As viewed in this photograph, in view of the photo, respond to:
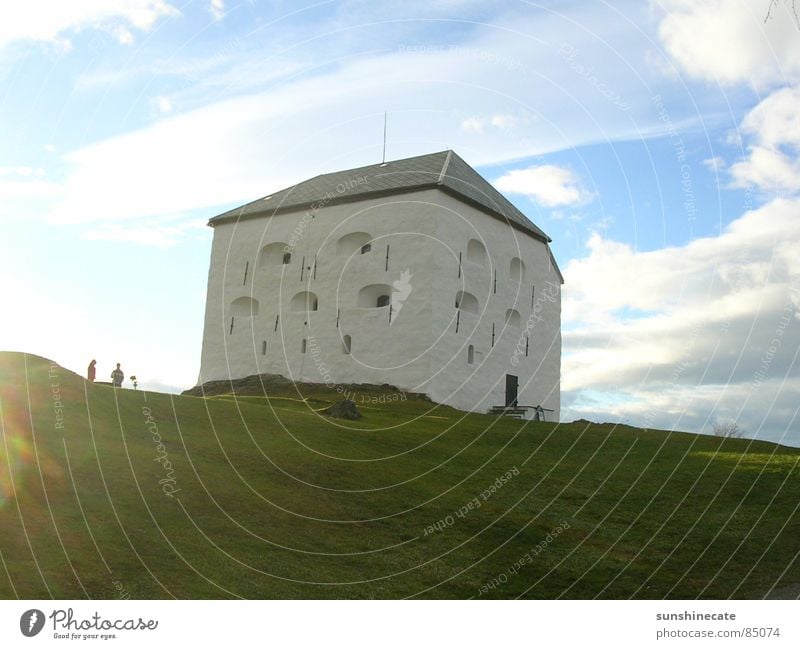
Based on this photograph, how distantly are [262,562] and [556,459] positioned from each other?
7.60m

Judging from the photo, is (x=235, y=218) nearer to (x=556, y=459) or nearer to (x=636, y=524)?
(x=556, y=459)

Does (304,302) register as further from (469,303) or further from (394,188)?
(469,303)

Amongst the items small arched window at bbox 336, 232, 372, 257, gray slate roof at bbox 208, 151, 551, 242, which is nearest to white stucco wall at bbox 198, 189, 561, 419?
small arched window at bbox 336, 232, 372, 257

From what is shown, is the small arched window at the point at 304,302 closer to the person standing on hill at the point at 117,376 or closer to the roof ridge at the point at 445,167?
the roof ridge at the point at 445,167

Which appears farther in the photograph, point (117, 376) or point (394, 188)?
point (394, 188)

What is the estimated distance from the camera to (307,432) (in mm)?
14727

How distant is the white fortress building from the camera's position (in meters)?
23.1

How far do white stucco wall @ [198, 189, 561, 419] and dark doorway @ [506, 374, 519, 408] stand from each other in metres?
0.27

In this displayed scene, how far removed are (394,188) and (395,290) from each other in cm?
323

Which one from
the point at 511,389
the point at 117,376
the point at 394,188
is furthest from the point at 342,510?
the point at 511,389

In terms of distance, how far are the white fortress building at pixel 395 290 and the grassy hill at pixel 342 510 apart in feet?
26.1

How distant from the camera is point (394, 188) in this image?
24.1m

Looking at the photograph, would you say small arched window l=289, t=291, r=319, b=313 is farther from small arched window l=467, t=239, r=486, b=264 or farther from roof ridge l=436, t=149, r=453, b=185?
roof ridge l=436, t=149, r=453, b=185

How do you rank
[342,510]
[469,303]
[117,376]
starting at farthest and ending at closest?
[469,303] → [117,376] → [342,510]
